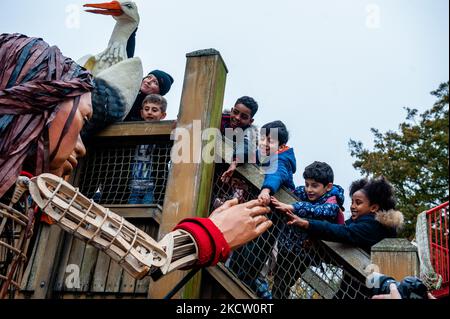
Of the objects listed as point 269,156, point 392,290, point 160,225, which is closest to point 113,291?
point 160,225

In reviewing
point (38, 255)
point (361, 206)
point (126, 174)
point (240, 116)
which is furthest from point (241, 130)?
point (38, 255)

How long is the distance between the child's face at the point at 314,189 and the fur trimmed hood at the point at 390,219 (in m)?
0.43

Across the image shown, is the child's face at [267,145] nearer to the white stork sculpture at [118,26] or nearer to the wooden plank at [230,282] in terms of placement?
the wooden plank at [230,282]

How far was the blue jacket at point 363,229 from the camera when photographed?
10.3 feet

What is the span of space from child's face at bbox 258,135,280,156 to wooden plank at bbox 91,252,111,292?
3.98ft

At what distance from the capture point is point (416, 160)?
19.2 meters

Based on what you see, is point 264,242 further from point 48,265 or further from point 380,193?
point 48,265

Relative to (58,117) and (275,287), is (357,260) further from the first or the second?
(58,117)

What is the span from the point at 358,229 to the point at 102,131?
169cm

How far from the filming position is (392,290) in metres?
2.42

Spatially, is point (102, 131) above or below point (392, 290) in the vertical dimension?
above

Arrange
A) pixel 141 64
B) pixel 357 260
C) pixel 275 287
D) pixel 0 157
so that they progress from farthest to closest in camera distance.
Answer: pixel 141 64, pixel 275 287, pixel 357 260, pixel 0 157

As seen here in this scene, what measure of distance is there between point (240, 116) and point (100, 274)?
4.91 ft

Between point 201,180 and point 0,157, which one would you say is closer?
point 0,157
